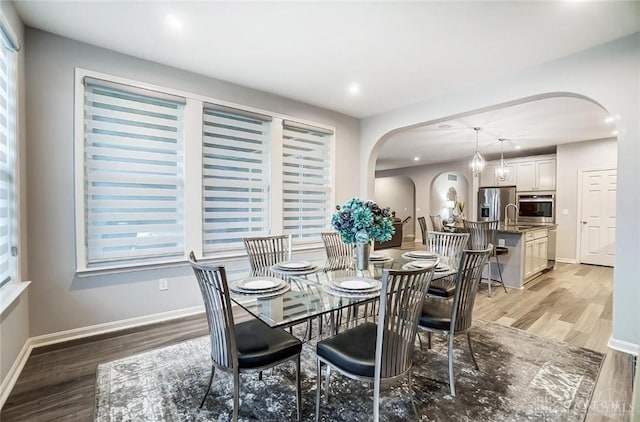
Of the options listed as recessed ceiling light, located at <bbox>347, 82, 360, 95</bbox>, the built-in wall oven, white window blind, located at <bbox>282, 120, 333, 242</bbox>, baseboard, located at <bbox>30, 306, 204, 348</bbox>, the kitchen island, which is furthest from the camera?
the built-in wall oven

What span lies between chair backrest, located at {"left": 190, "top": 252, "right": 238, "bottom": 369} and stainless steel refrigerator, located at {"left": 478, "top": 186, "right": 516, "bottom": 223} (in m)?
7.43

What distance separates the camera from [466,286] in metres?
2.04

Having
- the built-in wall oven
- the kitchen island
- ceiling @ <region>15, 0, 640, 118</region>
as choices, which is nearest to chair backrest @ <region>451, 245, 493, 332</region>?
ceiling @ <region>15, 0, 640, 118</region>

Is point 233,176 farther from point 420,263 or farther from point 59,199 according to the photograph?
point 420,263

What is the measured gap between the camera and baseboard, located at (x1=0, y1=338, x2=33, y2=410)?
1.86m

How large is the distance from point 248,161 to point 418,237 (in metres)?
8.40

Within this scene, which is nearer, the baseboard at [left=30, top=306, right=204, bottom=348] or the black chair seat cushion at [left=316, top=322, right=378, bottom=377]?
the black chair seat cushion at [left=316, top=322, right=378, bottom=377]

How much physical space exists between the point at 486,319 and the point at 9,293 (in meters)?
4.21

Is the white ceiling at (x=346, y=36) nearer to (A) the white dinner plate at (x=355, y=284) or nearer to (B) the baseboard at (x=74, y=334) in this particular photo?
(A) the white dinner plate at (x=355, y=284)

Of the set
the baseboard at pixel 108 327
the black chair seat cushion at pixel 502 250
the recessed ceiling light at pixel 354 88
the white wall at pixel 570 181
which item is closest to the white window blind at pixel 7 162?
the baseboard at pixel 108 327

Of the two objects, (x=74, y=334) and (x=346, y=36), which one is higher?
(x=346, y=36)

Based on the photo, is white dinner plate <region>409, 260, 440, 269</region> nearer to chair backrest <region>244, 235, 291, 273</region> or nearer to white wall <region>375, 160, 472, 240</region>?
chair backrest <region>244, 235, 291, 273</region>

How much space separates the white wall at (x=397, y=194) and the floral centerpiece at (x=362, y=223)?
9.72 meters

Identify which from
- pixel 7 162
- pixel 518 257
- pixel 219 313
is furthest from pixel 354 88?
pixel 518 257
